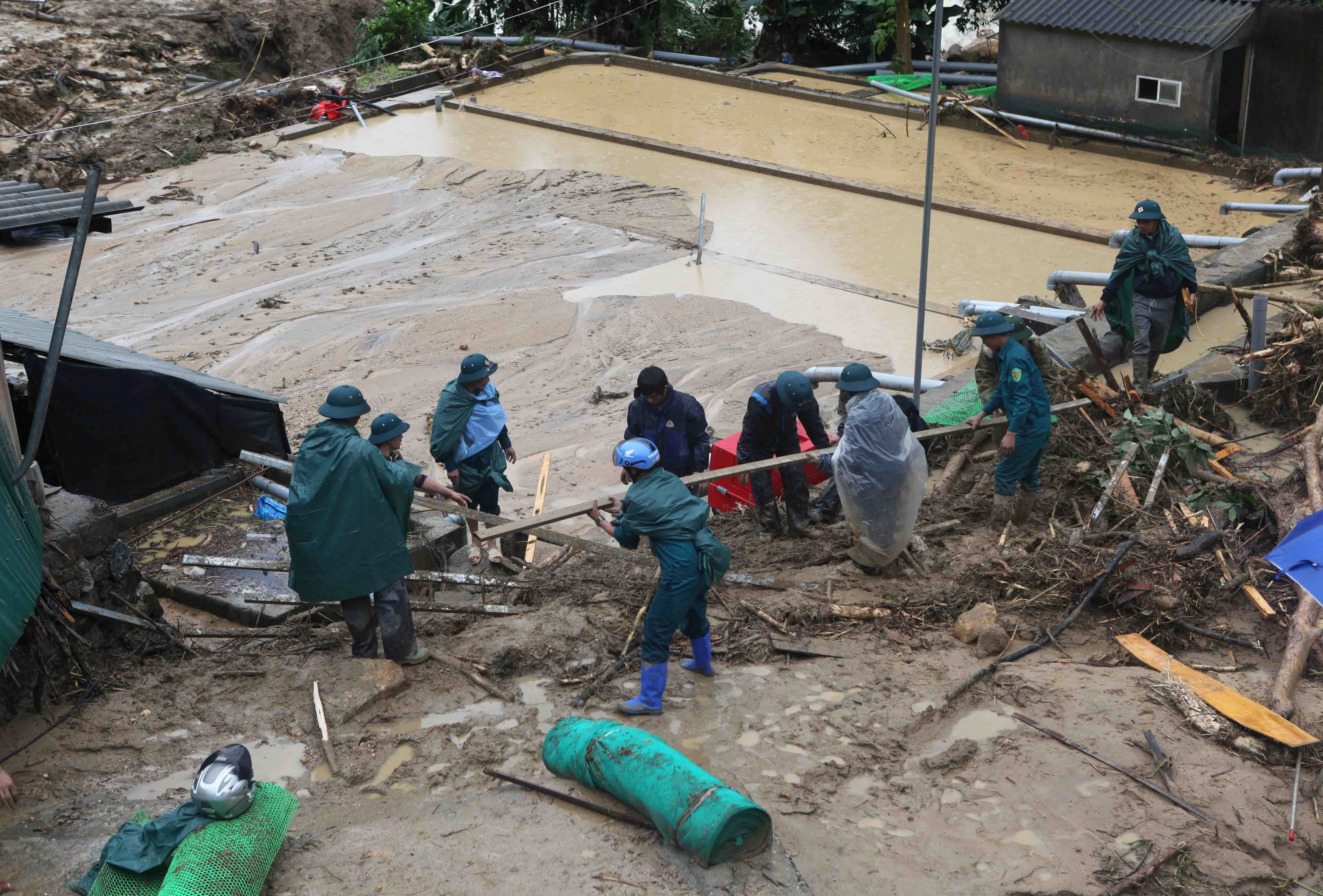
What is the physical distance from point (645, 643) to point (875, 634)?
59.7 inches

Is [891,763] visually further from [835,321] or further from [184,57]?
[184,57]

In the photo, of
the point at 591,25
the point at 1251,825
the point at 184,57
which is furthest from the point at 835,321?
the point at 184,57

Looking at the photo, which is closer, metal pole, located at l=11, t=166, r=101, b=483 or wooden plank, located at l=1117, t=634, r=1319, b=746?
metal pole, located at l=11, t=166, r=101, b=483

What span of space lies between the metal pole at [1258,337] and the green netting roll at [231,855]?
25.2 ft

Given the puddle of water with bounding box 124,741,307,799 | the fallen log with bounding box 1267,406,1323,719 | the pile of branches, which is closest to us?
the puddle of water with bounding box 124,741,307,799

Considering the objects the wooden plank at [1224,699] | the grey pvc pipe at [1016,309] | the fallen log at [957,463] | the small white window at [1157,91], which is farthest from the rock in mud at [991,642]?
the small white window at [1157,91]

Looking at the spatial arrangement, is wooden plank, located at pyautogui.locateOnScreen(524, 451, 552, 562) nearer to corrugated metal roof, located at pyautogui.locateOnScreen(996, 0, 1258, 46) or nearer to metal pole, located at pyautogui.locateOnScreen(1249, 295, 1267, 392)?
metal pole, located at pyautogui.locateOnScreen(1249, 295, 1267, 392)

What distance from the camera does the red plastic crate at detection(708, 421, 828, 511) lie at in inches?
307

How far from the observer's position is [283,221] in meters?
15.3

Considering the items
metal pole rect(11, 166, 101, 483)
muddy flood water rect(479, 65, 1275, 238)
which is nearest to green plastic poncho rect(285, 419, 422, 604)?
metal pole rect(11, 166, 101, 483)

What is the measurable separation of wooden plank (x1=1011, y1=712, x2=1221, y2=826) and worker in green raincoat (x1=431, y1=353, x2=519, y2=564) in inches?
139

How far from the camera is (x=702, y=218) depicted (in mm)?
13820

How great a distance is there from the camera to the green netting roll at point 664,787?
399 cm

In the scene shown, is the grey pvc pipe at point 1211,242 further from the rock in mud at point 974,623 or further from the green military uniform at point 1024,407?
the rock in mud at point 974,623
